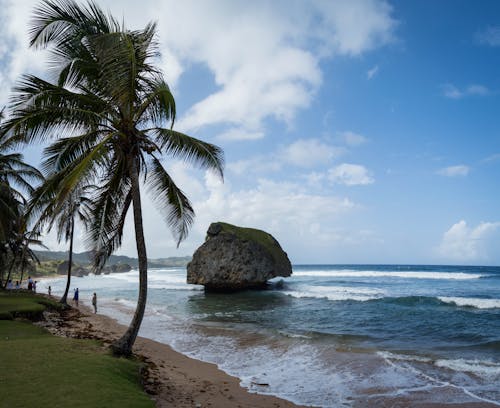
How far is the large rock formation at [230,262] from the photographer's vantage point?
1629 inches

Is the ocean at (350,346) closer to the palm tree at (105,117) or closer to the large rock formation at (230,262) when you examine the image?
the palm tree at (105,117)

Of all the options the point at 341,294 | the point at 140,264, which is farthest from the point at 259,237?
the point at 140,264

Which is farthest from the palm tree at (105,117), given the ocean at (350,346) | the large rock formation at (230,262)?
the large rock formation at (230,262)

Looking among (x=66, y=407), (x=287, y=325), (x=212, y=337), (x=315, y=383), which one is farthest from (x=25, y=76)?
(x=287, y=325)

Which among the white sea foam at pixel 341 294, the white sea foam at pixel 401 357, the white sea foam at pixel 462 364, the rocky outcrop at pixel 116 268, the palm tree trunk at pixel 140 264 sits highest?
the palm tree trunk at pixel 140 264

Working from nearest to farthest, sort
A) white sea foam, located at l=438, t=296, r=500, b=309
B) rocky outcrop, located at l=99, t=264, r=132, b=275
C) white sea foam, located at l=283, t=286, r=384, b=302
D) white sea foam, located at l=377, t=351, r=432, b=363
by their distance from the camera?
white sea foam, located at l=377, t=351, r=432, b=363
white sea foam, located at l=438, t=296, r=500, b=309
white sea foam, located at l=283, t=286, r=384, b=302
rocky outcrop, located at l=99, t=264, r=132, b=275

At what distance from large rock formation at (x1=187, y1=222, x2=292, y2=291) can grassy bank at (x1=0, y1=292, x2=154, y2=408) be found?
30722mm

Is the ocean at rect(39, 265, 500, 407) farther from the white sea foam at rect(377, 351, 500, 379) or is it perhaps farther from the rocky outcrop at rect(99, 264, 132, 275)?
the rocky outcrop at rect(99, 264, 132, 275)

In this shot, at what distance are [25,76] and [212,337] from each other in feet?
46.8

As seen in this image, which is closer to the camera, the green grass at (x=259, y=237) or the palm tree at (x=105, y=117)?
the palm tree at (x=105, y=117)

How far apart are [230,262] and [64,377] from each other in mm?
34343

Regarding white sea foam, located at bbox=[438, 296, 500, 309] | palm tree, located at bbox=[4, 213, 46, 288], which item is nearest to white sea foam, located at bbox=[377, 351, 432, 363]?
palm tree, located at bbox=[4, 213, 46, 288]

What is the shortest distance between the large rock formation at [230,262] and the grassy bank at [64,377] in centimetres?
3072

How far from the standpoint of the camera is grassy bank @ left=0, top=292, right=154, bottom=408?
623 centimetres
